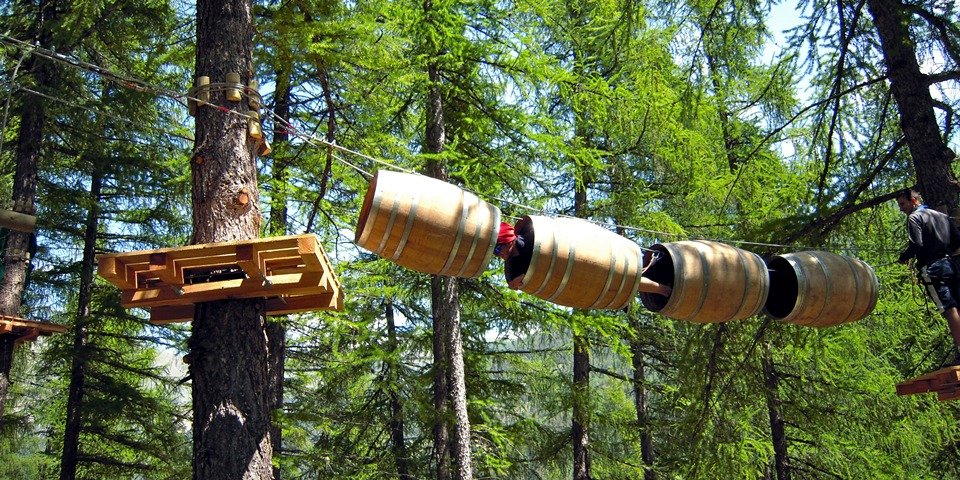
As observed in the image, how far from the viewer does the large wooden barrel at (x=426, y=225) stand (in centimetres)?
466

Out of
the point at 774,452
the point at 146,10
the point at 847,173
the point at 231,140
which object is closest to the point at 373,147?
the point at 146,10

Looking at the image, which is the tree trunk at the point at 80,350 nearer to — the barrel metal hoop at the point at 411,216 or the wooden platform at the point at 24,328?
the wooden platform at the point at 24,328

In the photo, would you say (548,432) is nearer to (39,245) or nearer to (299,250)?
(39,245)

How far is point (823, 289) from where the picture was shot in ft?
19.4

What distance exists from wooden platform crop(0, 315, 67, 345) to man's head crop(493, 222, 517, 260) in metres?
6.96

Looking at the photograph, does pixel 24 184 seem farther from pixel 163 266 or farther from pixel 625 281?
pixel 625 281

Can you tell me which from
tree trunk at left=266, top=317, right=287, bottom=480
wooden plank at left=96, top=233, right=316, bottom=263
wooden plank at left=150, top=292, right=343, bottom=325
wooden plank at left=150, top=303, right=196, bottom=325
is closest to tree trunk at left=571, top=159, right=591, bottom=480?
tree trunk at left=266, top=317, right=287, bottom=480

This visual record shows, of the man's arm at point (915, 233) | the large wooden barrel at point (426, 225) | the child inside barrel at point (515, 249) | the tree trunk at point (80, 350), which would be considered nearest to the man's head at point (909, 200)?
the man's arm at point (915, 233)

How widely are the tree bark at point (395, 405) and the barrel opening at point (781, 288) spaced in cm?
613

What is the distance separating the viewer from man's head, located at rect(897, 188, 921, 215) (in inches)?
253

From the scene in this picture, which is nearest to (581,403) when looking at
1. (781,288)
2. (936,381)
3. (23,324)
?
(936,381)

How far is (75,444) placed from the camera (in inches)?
521

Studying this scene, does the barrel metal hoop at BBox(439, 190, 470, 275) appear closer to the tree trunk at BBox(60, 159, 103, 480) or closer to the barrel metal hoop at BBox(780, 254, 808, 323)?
the barrel metal hoop at BBox(780, 254, 808, 323)

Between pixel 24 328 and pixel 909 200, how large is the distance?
9360mm
